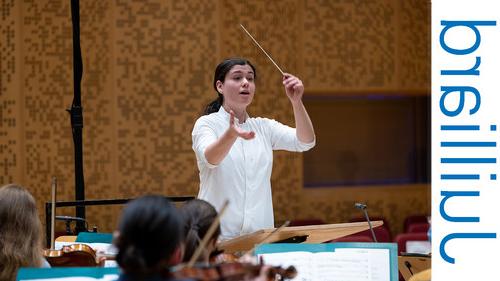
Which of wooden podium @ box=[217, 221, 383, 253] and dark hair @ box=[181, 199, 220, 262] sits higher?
dark hair @ box=[181, 199, 220, 262]

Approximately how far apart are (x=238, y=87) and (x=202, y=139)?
1.11 feet

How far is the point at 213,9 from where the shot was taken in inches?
328

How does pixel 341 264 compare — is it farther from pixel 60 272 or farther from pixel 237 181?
pixel 60 272

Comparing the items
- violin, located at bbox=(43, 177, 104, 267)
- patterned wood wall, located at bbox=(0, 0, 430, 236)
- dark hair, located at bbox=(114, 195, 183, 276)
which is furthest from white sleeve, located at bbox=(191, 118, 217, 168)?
patterned wood wall, located at bbox=(0, 0, 430, 236)

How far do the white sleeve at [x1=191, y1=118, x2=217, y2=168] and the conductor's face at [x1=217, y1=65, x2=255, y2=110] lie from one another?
18 centimetres

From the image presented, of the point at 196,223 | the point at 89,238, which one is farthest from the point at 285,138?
the point at 196,223

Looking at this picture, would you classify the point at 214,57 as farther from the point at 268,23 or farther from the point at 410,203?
the point at 410,203

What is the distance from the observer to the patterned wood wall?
26.1 feet

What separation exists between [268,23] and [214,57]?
0.72 m

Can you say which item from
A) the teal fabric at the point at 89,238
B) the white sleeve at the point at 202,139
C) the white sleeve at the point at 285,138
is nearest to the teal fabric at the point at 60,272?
the white sleeve at the point at 202,139

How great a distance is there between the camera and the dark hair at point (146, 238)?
2.43 m

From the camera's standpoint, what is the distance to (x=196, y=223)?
3.00 meters

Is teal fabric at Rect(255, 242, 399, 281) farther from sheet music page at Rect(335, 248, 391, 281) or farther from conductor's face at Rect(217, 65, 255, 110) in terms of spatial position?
conductor's face at Rect(217, 65, 255, 110)

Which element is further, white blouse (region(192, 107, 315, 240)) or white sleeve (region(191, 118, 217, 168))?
white blouse (region(192, 107, 315, 240))
